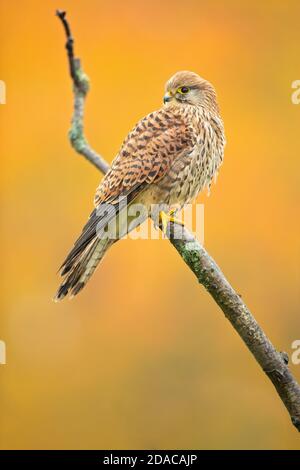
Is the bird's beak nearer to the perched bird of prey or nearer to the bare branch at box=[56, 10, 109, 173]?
the perched bird of prey

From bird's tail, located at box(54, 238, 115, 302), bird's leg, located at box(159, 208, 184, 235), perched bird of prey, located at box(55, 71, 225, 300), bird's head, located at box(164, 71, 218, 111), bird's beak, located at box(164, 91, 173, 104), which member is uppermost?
bird's head, located at box(164, 71, 218, 111)

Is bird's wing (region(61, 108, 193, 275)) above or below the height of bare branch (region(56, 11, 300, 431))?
above

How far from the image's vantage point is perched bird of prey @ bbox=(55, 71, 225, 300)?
92.6 inches

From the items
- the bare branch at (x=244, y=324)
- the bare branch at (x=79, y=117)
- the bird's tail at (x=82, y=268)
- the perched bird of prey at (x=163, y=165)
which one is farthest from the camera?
the bare branch at (x=79, y=117)

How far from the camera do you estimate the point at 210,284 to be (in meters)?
1.77

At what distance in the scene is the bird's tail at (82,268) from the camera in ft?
7.30

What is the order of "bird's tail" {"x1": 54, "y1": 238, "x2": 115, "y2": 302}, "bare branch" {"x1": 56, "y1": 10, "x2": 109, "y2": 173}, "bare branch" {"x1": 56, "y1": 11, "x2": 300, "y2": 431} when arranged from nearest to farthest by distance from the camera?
"bare branch" {"x1": 56, "y1": 11, "x2": 300, "y2": 431} < "bird's tail" {"x1": 54, "y1": 238, "x2": 115, "y2": 302} < "bare branch" {"x1": 56, "y1": 10, "x2": 109, "y2": 173}

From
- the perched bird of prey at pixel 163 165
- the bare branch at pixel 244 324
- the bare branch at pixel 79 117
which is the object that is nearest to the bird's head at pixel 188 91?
the perched bird of prey at pixel 163 165

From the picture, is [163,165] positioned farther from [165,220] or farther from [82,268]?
[82,268]

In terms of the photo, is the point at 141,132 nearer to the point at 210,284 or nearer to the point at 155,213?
the point at 155,213

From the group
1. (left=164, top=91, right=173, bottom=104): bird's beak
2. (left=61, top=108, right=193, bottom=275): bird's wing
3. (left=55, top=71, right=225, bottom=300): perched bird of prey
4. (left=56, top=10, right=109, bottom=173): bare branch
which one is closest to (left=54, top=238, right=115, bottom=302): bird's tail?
(left=55, top=71, right=225, bottom=300): perched bird of prey

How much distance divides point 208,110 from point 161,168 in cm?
42

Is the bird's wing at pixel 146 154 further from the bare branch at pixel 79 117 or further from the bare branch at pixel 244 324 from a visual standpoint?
the bare branch at pixel 244 324

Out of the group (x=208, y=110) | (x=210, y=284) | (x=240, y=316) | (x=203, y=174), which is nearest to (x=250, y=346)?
(x=240, y=316)
